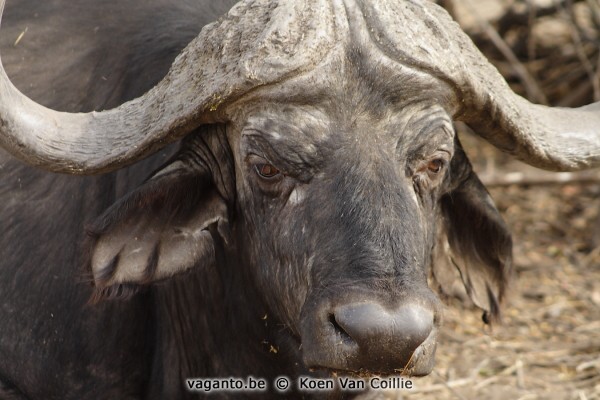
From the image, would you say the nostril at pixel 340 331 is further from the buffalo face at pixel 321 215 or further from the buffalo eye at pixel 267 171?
the buffalo eye at pixel 267 171

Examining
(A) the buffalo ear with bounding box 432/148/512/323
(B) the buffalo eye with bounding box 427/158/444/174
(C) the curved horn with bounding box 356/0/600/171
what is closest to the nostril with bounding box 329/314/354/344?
(B) the buffalo eye with bounding box 427/158/444/174

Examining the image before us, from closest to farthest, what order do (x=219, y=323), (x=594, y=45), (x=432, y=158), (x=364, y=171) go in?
(x=364, y=171), (x=432, y=158), (x=219, y=323), (x=594, y=45)

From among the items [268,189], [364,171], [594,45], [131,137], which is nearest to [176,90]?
[131,137]

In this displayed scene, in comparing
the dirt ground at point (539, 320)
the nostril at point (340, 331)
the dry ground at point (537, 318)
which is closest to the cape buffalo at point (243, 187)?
the nostril at point (340, 331)

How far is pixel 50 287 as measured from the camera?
4.31 metres

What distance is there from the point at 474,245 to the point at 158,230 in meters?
1.40

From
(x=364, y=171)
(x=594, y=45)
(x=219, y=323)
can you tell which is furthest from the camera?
(x=594, y=45)

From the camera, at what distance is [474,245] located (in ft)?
15.1

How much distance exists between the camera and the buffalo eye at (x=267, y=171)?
3.69m

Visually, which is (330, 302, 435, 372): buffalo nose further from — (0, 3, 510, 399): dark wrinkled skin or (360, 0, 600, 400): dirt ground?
(360, 0, 600, 400): dirt ground

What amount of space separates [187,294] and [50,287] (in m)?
0.54

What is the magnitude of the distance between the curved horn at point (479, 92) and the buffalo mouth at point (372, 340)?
897 millimetres

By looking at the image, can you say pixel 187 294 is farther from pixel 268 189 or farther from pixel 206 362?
pixel 268 189

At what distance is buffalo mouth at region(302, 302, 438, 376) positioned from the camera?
3.20 meters
